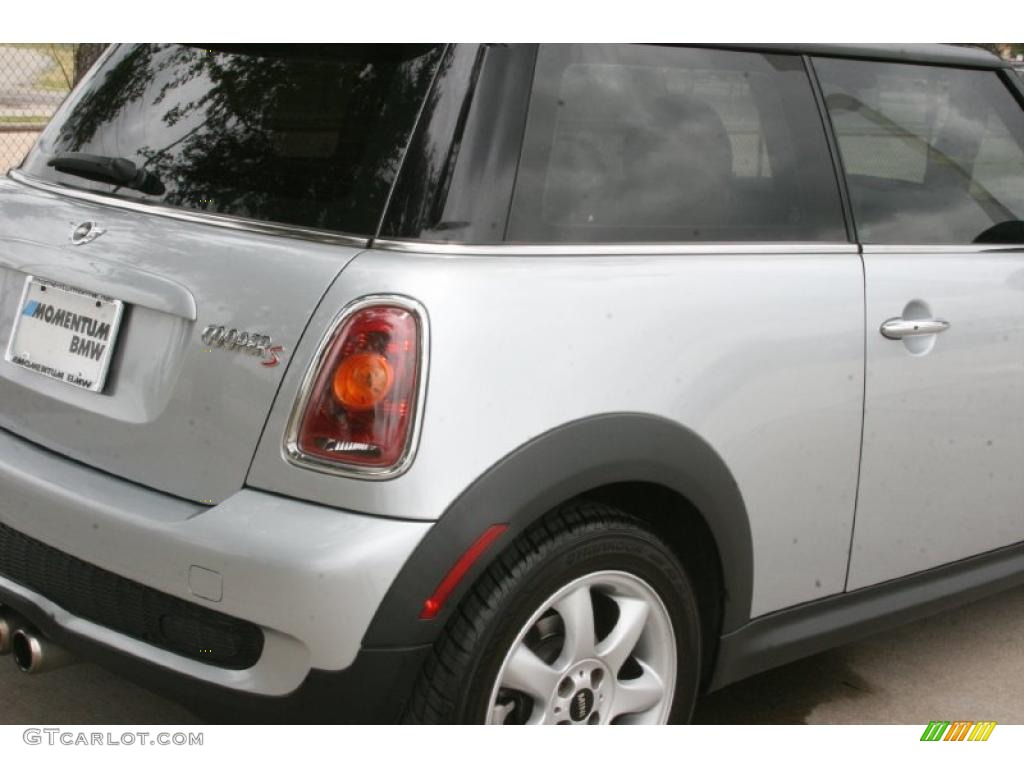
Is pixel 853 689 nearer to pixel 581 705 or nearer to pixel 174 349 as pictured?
pixel 581 705

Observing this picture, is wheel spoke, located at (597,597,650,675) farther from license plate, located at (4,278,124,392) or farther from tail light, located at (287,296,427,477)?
license plate, located at (4,278,124,392)

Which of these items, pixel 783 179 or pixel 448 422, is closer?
pixel 448 422

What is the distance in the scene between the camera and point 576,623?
2.44 meters

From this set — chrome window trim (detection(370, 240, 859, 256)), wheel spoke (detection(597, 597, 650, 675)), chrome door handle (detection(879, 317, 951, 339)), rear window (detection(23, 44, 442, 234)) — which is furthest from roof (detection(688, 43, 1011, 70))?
wheel spoke (detection(597, 597, 650, 675))

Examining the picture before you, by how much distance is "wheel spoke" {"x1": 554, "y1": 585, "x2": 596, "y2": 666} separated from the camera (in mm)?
2430

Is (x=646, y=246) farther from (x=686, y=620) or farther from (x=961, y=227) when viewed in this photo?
(x=961, y=227)

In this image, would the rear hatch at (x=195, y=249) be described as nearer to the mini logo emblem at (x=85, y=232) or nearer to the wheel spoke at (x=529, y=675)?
the mini logo emblem at (x=85, y=232)

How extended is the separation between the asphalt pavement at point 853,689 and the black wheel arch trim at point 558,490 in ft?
2.67

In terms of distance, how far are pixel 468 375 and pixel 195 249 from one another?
612 millimetres

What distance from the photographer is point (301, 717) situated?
2229mm
